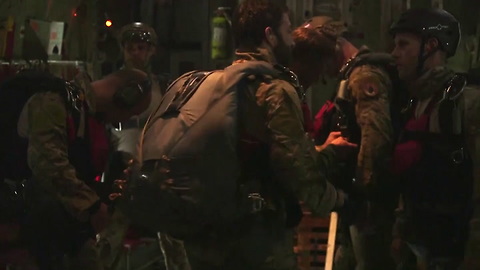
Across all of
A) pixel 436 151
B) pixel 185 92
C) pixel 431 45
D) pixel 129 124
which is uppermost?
pixel 431 45

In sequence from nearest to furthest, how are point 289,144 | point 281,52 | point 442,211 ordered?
point 289,144 → point 281,52 → point 442,211

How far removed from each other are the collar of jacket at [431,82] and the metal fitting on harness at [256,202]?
1.27 metres

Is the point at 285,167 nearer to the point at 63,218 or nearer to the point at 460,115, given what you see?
the point at 460,115

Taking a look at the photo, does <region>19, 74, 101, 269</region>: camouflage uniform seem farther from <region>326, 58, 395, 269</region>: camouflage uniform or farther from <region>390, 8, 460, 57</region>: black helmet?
<region>390, 8, 460, 57</region>: black helmet

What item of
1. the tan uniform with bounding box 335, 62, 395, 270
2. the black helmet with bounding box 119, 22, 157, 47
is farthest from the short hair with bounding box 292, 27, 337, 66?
the black helmet with bounding box 119, 22, 157, 47

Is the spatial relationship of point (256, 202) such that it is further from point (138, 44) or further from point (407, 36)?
point (138, 44)

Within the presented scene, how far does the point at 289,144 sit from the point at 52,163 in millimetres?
1425

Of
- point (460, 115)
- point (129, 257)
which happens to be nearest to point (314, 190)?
point (460, 115)

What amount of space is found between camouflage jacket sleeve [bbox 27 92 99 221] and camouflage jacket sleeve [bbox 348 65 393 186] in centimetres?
134

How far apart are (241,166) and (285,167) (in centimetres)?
18

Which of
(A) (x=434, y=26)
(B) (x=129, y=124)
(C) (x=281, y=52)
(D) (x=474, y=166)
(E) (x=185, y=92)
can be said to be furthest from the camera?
(B) (x=129, y=124)

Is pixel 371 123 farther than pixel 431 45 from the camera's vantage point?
No

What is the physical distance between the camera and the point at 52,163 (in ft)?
13.3

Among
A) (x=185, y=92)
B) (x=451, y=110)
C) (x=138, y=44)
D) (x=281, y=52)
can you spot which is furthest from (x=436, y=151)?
→ (x=138, y=44)
